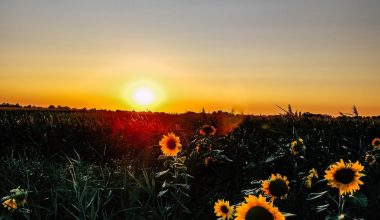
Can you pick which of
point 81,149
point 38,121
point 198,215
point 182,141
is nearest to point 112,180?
point 198,215

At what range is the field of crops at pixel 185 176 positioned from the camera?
12.0 feet

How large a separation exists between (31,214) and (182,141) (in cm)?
355

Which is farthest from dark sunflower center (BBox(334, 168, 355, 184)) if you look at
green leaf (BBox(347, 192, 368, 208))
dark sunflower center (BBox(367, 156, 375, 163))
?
dark sunflower center (BBox(367, 156, 375, 163))

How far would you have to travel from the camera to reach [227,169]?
5.85 m

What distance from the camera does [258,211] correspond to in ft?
9.13

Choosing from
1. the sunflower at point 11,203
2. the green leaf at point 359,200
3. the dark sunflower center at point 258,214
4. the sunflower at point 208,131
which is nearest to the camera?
the dark sunflower center at point 258,214

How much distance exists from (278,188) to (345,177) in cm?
46

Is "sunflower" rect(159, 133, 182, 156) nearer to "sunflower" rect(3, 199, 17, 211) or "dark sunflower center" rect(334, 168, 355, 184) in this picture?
"sunflower" rect(3, 199, 17, 211)

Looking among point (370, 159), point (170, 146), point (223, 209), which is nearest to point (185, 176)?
point (170, 146)

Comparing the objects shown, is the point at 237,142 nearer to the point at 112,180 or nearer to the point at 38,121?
the point at 112,180

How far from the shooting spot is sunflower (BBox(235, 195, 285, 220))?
275 centimetres

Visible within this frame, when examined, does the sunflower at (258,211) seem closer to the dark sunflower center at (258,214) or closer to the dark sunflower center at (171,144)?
the dark sunflower center at (258,214)

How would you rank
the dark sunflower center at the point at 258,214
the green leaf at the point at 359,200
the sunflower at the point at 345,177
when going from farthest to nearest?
1. the sunflower at the point at 345,177
2. the green leaf at the point at 359,200
3. the dark sunflower center at the point at 258,214

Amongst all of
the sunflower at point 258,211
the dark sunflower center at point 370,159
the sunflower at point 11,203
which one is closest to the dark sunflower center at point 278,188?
the sunflower at point 258,211
